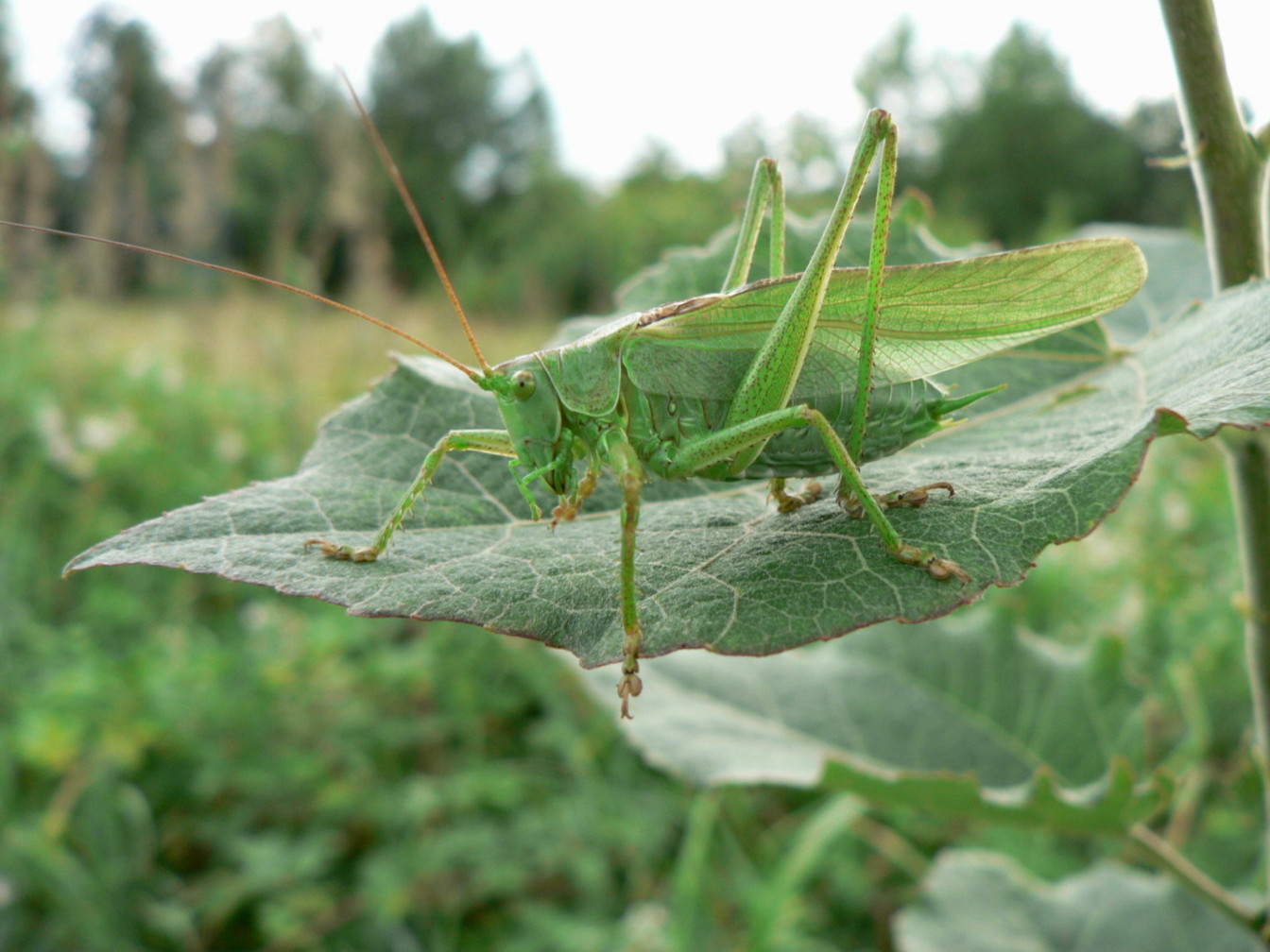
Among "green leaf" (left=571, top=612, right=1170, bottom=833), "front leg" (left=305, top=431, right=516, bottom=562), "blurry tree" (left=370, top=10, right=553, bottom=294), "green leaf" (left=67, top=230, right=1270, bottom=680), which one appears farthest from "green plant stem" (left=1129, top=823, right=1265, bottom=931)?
"blurry tree" (left=370, top=10, right=553, bottom=294)

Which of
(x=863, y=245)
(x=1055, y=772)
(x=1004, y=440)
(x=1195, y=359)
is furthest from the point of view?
(x=1055, y=772)

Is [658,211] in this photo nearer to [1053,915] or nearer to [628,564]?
[1053,915]

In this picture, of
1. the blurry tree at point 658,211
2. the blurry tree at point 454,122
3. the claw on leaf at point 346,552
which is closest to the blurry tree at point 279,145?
the blurry tree at point 658,211

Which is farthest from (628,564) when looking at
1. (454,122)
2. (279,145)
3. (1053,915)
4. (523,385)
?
(454,122)

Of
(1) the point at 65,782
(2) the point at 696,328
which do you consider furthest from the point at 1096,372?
(1) the point at 65,782

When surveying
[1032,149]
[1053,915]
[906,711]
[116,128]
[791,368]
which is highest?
[1032,149]

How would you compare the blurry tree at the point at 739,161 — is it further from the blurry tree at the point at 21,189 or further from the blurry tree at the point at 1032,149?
the blurry tree at the point at 1032,149

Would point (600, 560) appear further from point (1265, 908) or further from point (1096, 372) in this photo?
point (1265, 908)
